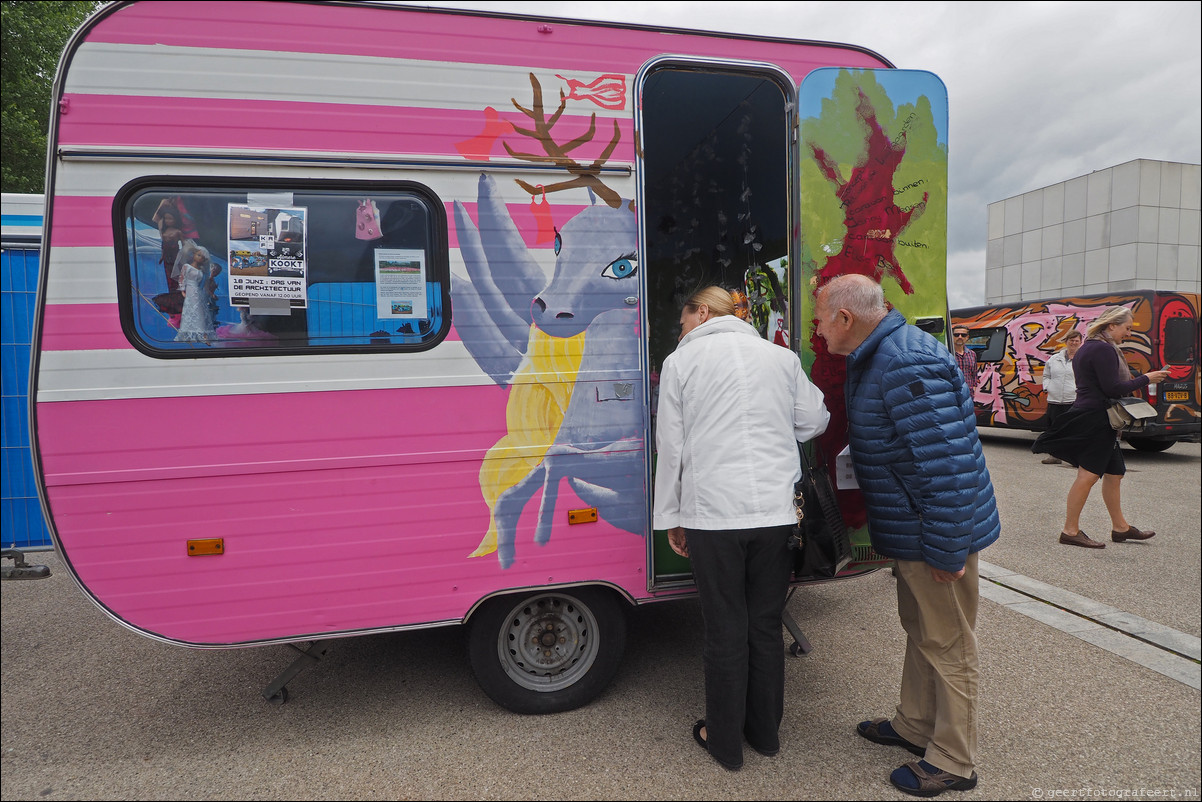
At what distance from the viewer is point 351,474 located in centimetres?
259

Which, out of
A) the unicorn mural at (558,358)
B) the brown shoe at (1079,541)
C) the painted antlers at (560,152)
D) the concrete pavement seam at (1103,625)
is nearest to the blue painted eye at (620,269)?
the unicorn mural at (558,358)

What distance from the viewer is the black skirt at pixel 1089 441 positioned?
16.7 feet

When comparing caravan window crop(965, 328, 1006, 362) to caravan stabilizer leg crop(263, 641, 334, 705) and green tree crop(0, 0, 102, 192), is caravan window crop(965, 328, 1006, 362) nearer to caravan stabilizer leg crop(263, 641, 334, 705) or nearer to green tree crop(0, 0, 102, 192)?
caravan stabilizer leg crop(263, 641, 334, 705)

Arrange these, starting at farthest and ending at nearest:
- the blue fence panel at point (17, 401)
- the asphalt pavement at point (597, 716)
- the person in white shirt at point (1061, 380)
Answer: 1. the person in white shirt at point (1061, 380)
2. the blue fence panel at point (17, 401)
3. the asphalt pavement at point (597, 716)

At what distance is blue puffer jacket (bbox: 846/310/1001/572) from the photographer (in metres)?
2.30

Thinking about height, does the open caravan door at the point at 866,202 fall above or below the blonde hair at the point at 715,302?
above

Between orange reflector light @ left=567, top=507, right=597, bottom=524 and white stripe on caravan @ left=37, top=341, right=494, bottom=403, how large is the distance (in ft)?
2.22

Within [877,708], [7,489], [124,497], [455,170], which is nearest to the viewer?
[124,497]

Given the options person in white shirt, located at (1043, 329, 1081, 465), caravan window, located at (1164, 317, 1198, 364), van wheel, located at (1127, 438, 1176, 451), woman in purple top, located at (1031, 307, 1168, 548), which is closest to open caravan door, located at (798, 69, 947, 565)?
woman in purple top, located at (1031, 307, 1168, 548)

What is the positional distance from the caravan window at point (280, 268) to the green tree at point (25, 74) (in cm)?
1093

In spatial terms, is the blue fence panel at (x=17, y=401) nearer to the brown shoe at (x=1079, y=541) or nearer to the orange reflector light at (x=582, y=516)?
the orange reflector light at (x=582, y=516)

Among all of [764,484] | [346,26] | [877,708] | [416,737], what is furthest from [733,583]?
[346,26]

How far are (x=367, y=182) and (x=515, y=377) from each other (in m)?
0.98

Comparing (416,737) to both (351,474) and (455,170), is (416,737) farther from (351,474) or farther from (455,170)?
(455,170)
